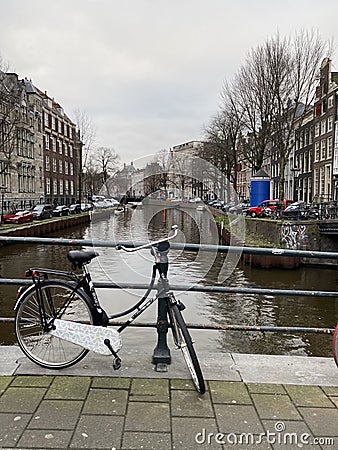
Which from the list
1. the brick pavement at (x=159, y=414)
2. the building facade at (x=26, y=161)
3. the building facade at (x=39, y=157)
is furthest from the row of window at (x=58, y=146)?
the brick pavement at (x=159, y=414)

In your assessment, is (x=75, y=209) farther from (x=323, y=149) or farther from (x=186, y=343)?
(x=186, y=343)

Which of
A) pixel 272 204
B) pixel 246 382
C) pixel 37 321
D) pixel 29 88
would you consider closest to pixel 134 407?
pixel 246 382

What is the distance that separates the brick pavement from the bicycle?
0.23 meters

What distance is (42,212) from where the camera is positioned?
34031 mm

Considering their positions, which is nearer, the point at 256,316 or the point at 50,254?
the point at 256,316

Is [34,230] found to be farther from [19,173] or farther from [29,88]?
[29,88]

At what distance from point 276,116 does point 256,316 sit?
1838cm

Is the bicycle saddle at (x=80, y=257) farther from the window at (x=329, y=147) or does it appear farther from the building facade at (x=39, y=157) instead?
the window at (x=329, y=147)

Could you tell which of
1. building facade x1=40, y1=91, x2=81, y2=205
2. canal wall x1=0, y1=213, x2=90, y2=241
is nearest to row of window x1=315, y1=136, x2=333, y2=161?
canal wall x1=0, y1=213, x2=90, y2=241

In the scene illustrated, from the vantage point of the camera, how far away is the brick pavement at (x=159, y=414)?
2256 millimetres

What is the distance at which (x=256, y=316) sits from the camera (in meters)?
11.0

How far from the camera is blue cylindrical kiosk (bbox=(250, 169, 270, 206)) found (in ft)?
98.7

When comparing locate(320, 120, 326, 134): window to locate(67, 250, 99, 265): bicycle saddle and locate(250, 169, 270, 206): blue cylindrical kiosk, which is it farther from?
locate(67, 250, 99, 265): bicycle saddle

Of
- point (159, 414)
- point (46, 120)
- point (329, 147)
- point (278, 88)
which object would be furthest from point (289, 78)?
point (46, 120)
